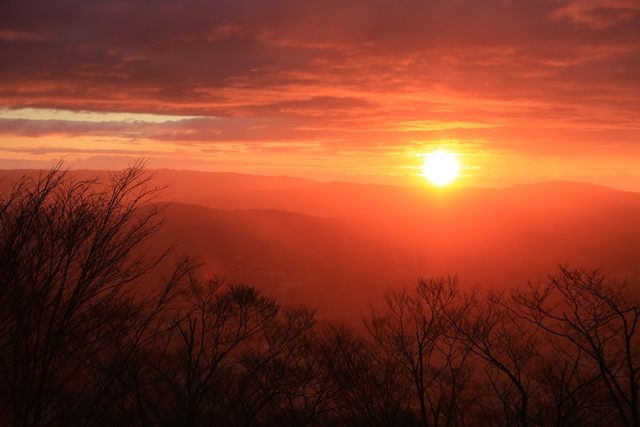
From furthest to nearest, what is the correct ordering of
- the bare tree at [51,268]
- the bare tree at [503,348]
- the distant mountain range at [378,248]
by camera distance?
the distant mountain range at [378,248], the bare tree at [503,348], the bare tree at [51,268]

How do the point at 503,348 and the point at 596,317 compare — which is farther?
the point at 503,348

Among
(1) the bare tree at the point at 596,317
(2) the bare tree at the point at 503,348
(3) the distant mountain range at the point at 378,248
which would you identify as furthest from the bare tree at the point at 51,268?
(3) the distant mountain range at the point at 378,248

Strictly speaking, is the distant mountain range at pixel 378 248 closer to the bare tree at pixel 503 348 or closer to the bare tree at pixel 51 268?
the bare tree at pixel 503 348

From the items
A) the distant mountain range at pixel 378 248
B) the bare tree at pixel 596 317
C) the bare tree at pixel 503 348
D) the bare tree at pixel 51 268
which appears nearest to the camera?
the bare tree at pixel 51 268

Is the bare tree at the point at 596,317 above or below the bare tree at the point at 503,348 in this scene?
above

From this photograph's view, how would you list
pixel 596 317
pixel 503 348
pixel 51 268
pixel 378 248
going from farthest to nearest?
pixel 378 248 → pixel 503 348 → pixel 596 317 → pixel 51 268

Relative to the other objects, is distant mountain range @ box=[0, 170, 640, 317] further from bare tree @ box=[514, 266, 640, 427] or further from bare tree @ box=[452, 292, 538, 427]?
bare tree @ box=[514, 266, 640, 427]

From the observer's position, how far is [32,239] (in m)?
8.60

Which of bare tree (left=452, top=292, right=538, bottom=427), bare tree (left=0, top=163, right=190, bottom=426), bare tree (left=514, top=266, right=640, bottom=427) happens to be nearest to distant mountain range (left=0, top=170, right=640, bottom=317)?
bare tree (left=452, top=292, right=538, bottom=427)

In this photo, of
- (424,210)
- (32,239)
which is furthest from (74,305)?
(424,210)

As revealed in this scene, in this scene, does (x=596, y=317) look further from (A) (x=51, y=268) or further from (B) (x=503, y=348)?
(A) (x=51, y=268)

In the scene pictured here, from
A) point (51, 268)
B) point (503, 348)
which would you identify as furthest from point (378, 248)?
point (51, 268)

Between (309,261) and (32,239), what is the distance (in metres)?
86.8

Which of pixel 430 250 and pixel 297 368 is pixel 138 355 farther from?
pixel 430 250
